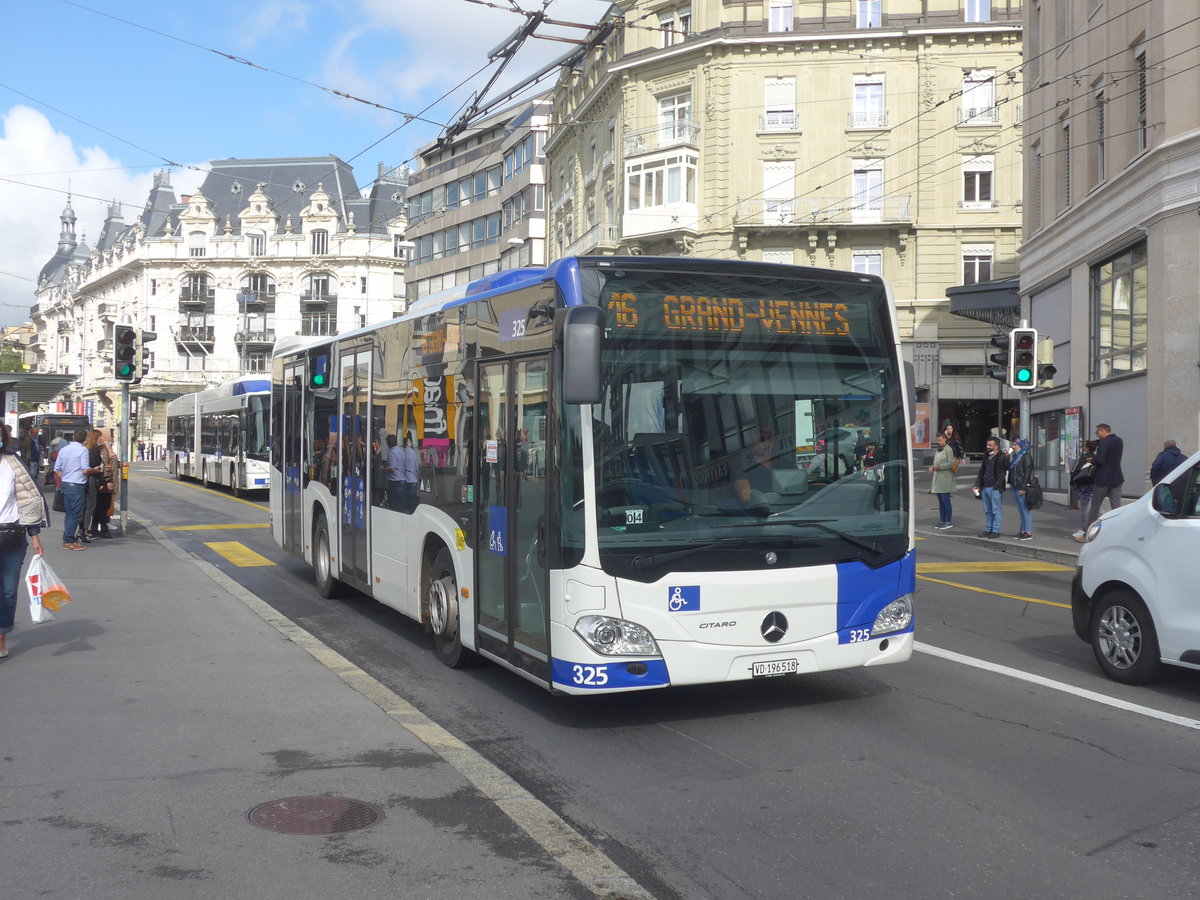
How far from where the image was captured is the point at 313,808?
17.6 feet

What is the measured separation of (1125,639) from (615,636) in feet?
12.7

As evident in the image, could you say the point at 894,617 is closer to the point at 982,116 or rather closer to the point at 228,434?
the point at 228,434

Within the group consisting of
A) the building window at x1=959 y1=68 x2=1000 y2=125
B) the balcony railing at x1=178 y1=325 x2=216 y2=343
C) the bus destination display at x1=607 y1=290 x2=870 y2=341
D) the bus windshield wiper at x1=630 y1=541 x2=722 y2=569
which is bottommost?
the bus windshield wiper at x1=630 y1=541 x2=722 y2=569

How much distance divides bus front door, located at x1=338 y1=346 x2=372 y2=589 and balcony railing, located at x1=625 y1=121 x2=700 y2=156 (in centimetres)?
3373

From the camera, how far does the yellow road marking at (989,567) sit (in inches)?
613

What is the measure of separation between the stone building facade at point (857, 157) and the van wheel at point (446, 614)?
34.7 m

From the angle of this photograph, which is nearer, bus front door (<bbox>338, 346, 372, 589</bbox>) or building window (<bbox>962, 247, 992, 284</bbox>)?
bus front door (<bbox>338, 346, 372, 589</bbox>)

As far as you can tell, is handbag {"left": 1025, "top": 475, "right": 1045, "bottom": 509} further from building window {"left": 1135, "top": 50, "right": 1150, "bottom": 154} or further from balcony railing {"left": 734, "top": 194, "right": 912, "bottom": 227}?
balcony railing {"left": 734, "top": 194, "right": 912, "bottom": 227}

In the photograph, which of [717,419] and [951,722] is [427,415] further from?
[951,722]

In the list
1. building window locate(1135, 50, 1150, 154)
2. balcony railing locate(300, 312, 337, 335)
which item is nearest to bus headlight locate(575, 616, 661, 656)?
building window locate(1135, 50, 1150, 154)

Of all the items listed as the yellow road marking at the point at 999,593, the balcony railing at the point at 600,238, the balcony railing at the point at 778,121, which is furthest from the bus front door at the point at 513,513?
the balcony railing at the point at 600,238

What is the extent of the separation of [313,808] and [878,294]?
4.49 metres

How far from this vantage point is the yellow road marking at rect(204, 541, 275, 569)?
15750 millimetres

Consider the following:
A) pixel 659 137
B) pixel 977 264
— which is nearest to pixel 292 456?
pixel 659 137
